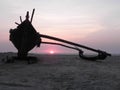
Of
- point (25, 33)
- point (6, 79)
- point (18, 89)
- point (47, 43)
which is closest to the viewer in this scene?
point (18, 89)

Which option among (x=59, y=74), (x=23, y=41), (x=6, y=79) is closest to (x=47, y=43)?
(x=23, y=41)

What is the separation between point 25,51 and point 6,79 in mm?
6478

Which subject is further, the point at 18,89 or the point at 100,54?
the point at 100,54

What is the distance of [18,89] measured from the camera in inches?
361

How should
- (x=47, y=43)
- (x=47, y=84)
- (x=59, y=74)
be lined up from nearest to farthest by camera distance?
(x=47, y=84), (x=59, y=74), (x=47, y=43)

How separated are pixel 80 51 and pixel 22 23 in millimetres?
5631

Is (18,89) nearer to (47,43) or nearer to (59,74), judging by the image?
(59,74)

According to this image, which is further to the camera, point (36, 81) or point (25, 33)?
point (25, 33)

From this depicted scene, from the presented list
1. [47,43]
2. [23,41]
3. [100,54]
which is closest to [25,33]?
[23,41]

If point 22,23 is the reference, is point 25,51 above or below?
below

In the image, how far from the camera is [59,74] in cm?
1232

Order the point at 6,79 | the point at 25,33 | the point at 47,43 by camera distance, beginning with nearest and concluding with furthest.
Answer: the point at 6,79 → the point at 25,33 → the point at 47,43

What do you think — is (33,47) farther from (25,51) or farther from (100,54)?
(100,54)

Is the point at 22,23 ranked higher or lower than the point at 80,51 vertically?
higher
